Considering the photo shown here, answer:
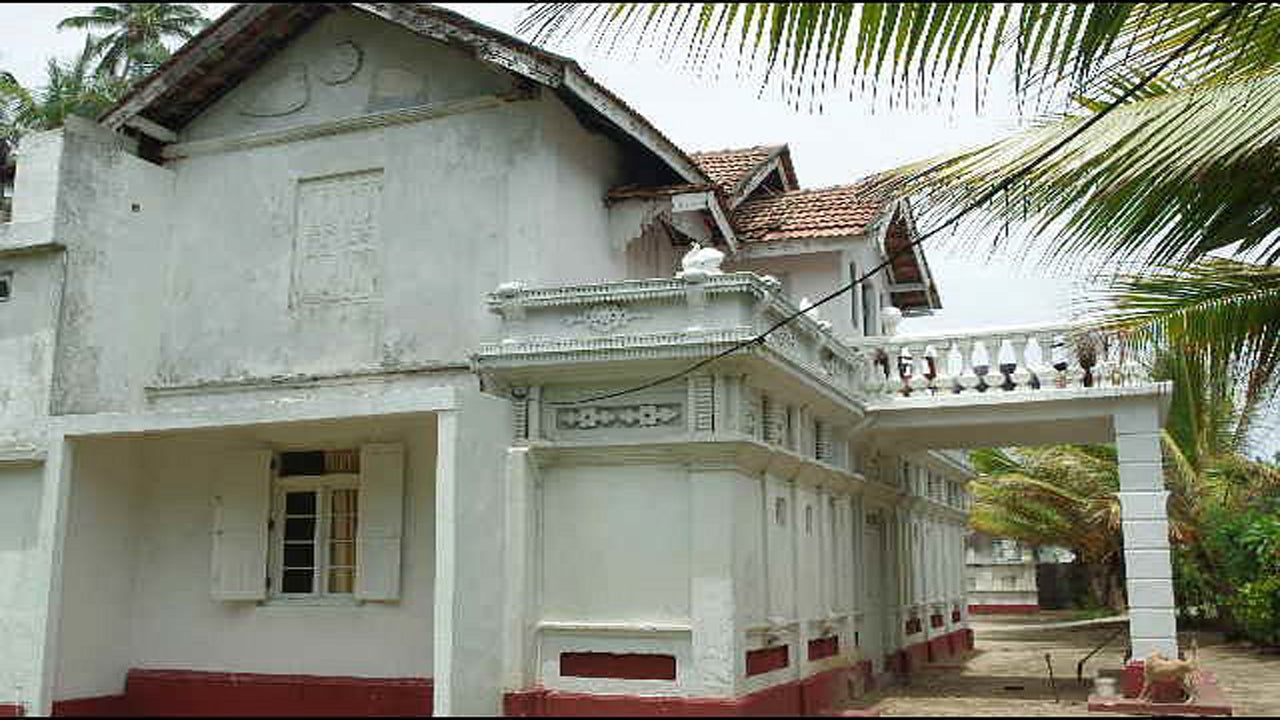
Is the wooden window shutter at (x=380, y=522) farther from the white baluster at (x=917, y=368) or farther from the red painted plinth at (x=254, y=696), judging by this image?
the white baluster at (x=917, y=368)

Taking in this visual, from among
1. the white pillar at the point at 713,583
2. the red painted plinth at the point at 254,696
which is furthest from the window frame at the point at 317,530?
the white pillar at the point at 713,583

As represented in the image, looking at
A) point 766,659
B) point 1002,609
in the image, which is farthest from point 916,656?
point 1002,609

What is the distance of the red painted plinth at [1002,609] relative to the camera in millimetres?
34031

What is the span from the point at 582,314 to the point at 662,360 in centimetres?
102

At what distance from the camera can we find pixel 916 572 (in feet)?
62.8

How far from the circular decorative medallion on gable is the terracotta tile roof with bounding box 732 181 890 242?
199 inches

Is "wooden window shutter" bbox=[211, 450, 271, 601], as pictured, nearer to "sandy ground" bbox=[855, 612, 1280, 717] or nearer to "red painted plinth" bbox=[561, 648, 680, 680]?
"red painted plinth" bbox=[561, 648, 680, 680]

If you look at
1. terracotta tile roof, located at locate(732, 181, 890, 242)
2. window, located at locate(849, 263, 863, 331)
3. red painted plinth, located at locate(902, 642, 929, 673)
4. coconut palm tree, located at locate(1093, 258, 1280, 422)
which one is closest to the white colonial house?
terracotta tile roof, located at locate(732, 181, 890, 242)

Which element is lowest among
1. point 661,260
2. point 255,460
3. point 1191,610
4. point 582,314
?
point 1191,610

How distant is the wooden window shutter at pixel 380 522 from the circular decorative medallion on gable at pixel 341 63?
4182mm

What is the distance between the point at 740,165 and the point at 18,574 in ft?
33.6

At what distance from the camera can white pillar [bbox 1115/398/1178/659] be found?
13133 mm

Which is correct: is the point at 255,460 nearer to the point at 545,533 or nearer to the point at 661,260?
the point at 545,533

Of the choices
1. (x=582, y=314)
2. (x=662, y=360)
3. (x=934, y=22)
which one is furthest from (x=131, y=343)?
(x=934, y=22)
